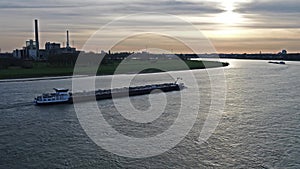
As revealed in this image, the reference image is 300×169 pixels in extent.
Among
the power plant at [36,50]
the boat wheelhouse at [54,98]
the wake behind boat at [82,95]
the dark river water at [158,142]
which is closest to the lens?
the dark river water at [158,142]

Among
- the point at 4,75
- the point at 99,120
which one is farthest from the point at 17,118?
the point at 4,75

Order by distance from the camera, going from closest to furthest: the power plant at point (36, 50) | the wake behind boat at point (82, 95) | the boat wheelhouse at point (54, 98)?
the boat wheelhouse at point (54, 98)
the wake behind boat at point (82, 95)
the power plant at point (36, 50)

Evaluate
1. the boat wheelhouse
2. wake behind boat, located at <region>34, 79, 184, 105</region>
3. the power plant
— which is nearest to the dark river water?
the boat wheelhouse

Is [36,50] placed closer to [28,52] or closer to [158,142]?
[28,52]

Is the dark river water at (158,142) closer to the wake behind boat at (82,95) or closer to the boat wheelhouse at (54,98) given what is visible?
the boat wheelhouse at (54,98)

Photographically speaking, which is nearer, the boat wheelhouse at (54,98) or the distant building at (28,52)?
the boat wheelhouse at (54,98)

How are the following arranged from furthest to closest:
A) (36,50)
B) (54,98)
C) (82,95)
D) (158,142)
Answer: (36,50)
(82,95)
(54,98)
(158,142)

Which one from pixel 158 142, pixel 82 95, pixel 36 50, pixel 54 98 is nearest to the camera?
pixel 158 142

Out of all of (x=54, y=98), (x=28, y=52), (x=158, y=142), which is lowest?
(x=158, y=142)

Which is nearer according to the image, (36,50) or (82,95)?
(82,95)

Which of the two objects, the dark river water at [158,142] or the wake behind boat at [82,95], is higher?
the wake behind boat at [82,95]

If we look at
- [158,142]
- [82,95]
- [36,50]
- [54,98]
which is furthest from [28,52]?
[158,142]

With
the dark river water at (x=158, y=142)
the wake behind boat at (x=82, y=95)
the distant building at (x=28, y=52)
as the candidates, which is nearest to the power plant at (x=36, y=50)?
the distant building at (x=28, y=52)
